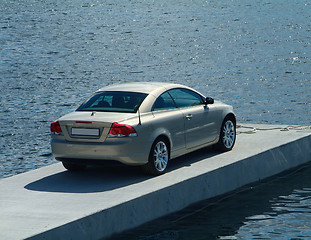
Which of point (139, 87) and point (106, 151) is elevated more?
point (139, 87)

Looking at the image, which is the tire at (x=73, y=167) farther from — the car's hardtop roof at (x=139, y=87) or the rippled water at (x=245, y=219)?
the rippled water at (x=245, y=219)

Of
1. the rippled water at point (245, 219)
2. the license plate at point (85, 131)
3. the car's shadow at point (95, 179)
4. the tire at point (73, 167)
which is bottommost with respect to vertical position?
the rippled water at point (245, 219)

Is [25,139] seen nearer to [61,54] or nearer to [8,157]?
[8,157]

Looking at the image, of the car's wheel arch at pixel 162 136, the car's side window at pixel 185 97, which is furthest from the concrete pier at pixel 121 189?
the car's side window at pixel 185 97

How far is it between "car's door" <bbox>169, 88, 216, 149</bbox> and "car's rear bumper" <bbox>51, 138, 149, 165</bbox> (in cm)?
139

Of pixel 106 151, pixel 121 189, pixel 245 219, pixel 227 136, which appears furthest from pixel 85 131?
pixel 227 136

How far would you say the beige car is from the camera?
1062 centimetres

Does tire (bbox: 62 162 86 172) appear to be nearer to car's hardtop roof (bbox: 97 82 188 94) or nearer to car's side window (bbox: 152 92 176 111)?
car's hardtop roof (bbox: 97 82 188 94)

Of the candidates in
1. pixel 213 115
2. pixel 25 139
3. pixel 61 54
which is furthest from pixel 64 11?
pixel 213 115

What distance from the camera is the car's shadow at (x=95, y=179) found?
1062 centimetres

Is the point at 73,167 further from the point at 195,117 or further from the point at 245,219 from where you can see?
the point at 245,219

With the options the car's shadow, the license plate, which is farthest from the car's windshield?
the car's shadow

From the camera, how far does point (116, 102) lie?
11.4 m

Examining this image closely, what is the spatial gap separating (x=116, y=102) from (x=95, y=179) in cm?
130
